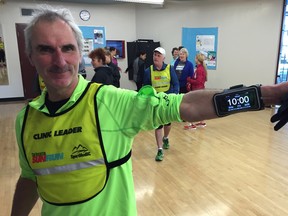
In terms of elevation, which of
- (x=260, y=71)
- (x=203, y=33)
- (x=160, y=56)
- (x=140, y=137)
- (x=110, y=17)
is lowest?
(x=140, y=137)

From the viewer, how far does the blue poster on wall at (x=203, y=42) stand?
7.13 metres

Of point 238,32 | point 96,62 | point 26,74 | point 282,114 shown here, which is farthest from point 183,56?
point 26,74

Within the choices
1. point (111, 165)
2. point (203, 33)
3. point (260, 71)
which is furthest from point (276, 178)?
point (203, 33)

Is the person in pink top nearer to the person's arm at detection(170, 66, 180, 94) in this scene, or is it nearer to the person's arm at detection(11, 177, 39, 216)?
the person's arm at detection(170, 66, 180, 94)

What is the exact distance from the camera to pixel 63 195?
0.85 m

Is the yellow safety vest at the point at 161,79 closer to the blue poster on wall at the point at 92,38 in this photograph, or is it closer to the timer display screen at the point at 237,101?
the timer display screen at the point at 237,101

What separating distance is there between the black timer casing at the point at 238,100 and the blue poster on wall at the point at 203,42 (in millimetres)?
6714

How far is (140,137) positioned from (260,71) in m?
3.77

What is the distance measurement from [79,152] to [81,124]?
0.28ft

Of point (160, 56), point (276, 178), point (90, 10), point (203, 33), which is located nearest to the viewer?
point (276, 178)

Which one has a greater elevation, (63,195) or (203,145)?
(63,195)

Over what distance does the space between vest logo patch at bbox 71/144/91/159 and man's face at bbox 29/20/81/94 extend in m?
0.21

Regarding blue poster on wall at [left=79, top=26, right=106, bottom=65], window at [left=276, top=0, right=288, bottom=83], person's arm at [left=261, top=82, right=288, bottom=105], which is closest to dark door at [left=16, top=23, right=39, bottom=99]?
blue poster on wall at [left=79, top=26, right=106, bottom=65]

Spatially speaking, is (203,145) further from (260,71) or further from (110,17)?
(110,17)
